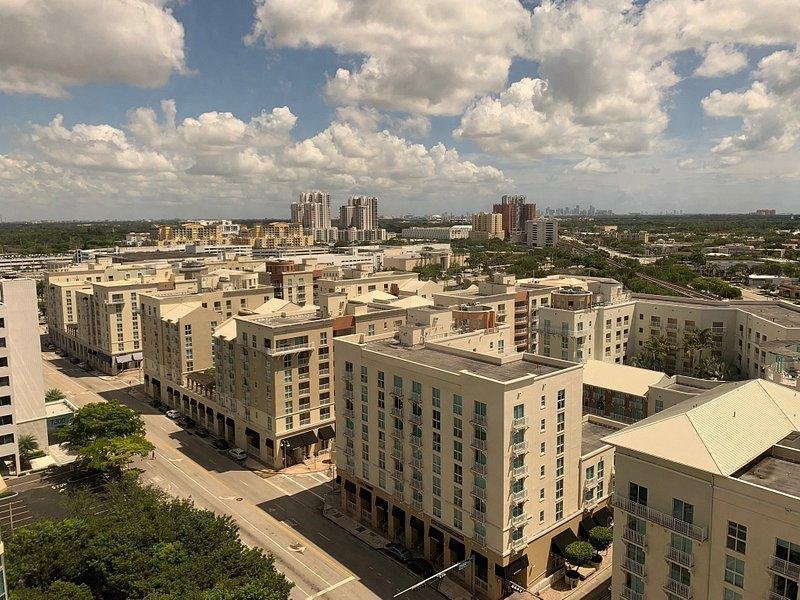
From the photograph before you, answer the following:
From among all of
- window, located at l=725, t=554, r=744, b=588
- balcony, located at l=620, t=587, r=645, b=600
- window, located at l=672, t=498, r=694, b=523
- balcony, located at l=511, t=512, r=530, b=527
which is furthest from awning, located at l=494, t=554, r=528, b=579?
window, located at l=725, t=554, r=744, b=588

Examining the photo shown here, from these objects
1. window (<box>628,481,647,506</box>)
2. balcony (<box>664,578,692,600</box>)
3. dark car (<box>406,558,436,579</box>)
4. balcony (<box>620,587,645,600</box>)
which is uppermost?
window (<box>628,481,647,506</box>)

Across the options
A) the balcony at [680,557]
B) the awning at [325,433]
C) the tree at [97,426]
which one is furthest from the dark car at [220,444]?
the balcony at [680,557]

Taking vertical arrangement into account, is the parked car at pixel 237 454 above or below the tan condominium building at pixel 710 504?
below

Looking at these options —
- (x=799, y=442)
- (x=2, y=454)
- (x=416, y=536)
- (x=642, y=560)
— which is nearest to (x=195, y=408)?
(x=2, y=454)

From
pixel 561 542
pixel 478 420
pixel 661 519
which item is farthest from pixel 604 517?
pixel 661 519

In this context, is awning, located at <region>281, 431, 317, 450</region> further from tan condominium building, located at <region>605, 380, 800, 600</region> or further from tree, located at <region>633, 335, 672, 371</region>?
tree, located at <region>633, 335, 672, 371</region>

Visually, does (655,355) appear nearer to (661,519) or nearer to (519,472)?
(519,472)

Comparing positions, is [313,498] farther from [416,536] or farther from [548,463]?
[548,463]

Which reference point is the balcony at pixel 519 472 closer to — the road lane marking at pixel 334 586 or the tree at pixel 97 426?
the road lane marking at pixel 334 586
